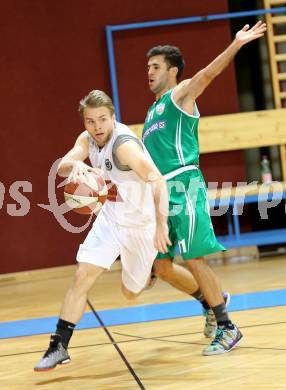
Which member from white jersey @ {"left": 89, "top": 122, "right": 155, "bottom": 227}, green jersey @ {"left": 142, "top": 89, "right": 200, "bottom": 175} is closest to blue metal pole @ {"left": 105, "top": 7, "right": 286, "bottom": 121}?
green jersey @ {"left": 142, "top": 89, "right": 200, "bottom": 175}

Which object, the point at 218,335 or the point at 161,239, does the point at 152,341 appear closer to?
the point at 218,335

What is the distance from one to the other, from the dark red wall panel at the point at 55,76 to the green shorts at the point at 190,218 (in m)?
4.18

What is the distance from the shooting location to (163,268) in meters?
4.72

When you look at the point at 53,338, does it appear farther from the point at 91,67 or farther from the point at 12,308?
the point at 91,67

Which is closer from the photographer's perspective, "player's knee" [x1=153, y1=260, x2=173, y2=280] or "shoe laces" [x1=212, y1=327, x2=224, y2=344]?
"shoe laces" [x1=212, y1=327, x2=224, y2=344]

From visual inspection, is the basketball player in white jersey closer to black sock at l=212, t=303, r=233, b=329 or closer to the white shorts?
the white shorts

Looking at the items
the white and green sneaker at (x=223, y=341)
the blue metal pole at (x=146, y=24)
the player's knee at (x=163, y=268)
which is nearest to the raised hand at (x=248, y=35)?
the player's knee at (x=163, y=268)

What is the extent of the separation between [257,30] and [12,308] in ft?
11.9

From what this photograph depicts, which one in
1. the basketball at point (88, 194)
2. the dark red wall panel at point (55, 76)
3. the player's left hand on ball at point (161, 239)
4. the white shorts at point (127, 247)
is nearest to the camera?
the player's left hand on ball at point (161, 239)

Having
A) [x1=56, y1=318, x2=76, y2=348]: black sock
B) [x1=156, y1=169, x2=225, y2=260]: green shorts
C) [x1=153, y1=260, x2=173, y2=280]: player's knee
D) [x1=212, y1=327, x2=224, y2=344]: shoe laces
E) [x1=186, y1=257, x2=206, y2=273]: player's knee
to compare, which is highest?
[x1=156, y1=169, x2=225, y2=260]: green shorts

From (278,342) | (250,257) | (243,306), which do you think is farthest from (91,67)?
(278,342)

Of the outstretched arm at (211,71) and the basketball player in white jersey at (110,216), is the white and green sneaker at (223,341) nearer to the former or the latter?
the basketball player in white jersey at (110,216)

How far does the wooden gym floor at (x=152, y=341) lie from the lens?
3.91 metres

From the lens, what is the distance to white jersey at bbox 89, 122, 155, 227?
4242 mm
